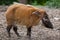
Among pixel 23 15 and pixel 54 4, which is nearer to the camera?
pixel 23 15

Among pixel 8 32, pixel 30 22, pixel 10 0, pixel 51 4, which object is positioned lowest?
pixel 10 0

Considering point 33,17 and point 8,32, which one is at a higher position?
point 33,17

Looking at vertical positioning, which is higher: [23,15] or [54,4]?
[23,15]

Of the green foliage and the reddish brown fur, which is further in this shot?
the green foliage

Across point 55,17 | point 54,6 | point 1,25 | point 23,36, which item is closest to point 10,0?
point 54,6

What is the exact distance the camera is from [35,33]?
8.80 m

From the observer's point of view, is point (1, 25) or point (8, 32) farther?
point (1, 25)

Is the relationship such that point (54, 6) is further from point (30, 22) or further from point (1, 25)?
point (30, 22)

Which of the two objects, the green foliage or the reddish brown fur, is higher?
the reddish brown fur

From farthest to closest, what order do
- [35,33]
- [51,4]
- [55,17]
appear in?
[51,4] < [55,17] < [35,33]

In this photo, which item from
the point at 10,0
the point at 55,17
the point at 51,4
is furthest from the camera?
the point at 10,0

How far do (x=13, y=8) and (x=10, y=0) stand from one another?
10648 millimetres

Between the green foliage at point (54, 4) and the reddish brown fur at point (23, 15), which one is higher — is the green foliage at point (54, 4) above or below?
below

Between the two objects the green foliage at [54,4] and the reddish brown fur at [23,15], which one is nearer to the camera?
the reddish brown fur at [23,15]
